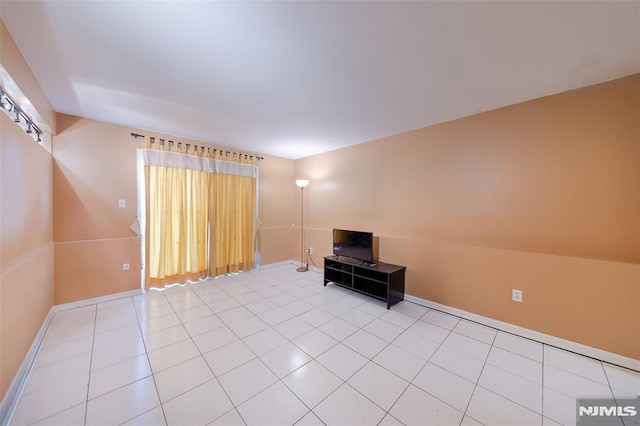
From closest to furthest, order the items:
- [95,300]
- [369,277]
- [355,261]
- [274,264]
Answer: [95,300] → [369,277] → [355,261] → [274,264]

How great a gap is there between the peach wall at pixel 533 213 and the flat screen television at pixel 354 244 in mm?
345

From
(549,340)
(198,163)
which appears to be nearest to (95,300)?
(198,163)

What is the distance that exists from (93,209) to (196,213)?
1263 millimetres

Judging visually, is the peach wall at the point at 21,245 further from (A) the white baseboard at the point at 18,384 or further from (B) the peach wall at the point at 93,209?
(B) the peach wall at the point at 93,209

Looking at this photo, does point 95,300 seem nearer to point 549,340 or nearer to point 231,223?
point 231,223

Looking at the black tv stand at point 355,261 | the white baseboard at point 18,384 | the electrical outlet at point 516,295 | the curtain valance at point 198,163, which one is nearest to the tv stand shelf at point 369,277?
the black tv stand at point 355,261

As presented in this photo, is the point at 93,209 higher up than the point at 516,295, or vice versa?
the point at 93,209

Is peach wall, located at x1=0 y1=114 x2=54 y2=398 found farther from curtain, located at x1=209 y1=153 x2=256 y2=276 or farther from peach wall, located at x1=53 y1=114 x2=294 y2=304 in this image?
curtain, located at x1=209 y1=153 x2=256 y2=276

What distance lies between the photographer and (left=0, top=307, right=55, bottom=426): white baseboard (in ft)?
4.59

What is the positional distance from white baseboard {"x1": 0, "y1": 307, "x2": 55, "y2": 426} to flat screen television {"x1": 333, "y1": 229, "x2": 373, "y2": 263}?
3.40 meters

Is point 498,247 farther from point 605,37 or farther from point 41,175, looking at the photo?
point 41,175

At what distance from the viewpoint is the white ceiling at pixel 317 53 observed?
4.43 feet

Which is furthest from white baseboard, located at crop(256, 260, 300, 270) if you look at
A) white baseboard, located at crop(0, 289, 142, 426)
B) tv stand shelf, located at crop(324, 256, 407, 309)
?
white baseboard, located at crop(0, 289, 142, 426)

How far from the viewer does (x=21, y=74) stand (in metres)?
1.75
